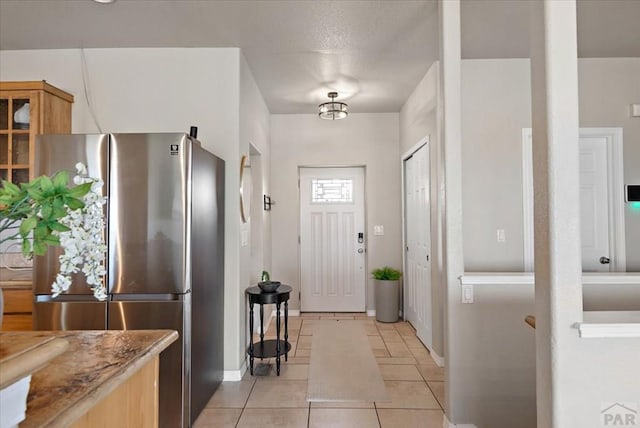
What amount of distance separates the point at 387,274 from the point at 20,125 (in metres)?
3.87

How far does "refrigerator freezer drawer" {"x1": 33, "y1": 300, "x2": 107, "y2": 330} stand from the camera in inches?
83.6

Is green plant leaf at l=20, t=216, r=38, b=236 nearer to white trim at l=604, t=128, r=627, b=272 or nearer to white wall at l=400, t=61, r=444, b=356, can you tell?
white wall at l=400, t=61, r=444, b=356

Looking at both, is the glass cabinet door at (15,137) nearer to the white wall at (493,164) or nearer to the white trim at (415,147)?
the white trim at (415,147)

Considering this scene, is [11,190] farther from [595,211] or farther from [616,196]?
[616,196]

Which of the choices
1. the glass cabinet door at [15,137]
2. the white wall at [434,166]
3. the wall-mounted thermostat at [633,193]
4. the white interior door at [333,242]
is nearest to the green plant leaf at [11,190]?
the glass cabinet door at [15,137]

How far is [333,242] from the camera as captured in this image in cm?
483

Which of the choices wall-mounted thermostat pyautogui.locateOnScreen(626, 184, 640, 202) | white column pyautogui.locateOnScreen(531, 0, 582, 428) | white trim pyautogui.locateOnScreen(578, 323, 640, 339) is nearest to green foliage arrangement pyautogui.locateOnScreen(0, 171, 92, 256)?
white column pyautogui.locateOnScreen(531, 0, 582, 428)

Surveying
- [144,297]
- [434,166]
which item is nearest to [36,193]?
[144,297]

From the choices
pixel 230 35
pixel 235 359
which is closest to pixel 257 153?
pixel 230 35

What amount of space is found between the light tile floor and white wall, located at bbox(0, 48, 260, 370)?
0.46 m

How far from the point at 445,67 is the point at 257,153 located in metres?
2.29

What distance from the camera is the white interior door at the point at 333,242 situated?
4816 mm

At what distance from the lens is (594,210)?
3.05 meters

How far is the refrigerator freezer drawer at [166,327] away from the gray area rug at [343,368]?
0.94 metres
